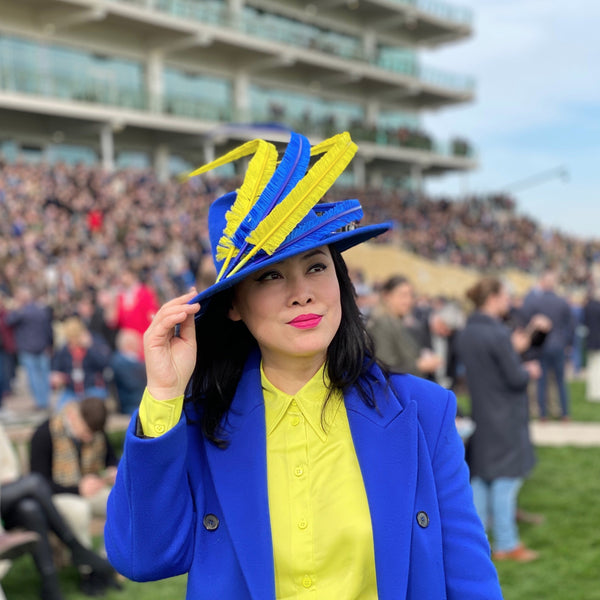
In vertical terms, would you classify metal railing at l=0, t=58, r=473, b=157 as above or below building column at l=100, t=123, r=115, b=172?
above

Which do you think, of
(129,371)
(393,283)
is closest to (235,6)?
(129,371)

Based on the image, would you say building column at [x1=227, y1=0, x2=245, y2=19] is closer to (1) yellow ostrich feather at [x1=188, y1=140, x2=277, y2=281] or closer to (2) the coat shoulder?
(1) yellow ostrich feather at [x1=188, y1=140, x2=277, y2=281]

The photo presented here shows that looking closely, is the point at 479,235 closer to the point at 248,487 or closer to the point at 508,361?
the point at 508,361

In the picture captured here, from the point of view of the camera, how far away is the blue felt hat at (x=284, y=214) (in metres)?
1.56

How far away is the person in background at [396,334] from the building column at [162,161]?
30.4 m

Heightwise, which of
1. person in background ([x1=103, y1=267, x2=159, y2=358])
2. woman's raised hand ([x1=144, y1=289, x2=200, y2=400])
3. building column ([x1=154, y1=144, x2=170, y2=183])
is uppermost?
building column ([x1=154, y1=144, x2=170, y2=183])

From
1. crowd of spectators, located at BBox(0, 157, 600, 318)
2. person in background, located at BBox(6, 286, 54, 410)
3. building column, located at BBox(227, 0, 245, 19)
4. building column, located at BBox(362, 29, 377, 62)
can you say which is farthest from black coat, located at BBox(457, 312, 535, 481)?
building column, located at BBox(362, 29, 377, 62)

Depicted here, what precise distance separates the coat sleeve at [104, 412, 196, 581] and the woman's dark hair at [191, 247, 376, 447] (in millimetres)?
152

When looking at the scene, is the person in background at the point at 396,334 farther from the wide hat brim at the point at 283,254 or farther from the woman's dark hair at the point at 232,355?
the wide hat brim at the point at 283,254

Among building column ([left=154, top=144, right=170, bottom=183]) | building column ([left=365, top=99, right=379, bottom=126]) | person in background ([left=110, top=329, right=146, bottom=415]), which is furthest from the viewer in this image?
building column ([left=365, top=99, right=379, bottom=126])

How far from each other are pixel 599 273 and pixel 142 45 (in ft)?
72.0

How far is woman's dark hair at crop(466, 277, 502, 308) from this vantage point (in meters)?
5.05

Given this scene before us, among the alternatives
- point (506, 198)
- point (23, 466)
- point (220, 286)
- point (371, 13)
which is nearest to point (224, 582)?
point (220, 286)

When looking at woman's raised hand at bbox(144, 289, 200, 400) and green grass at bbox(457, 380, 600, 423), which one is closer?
woman's raised hand at bbox(144, 289, 200, 400)
